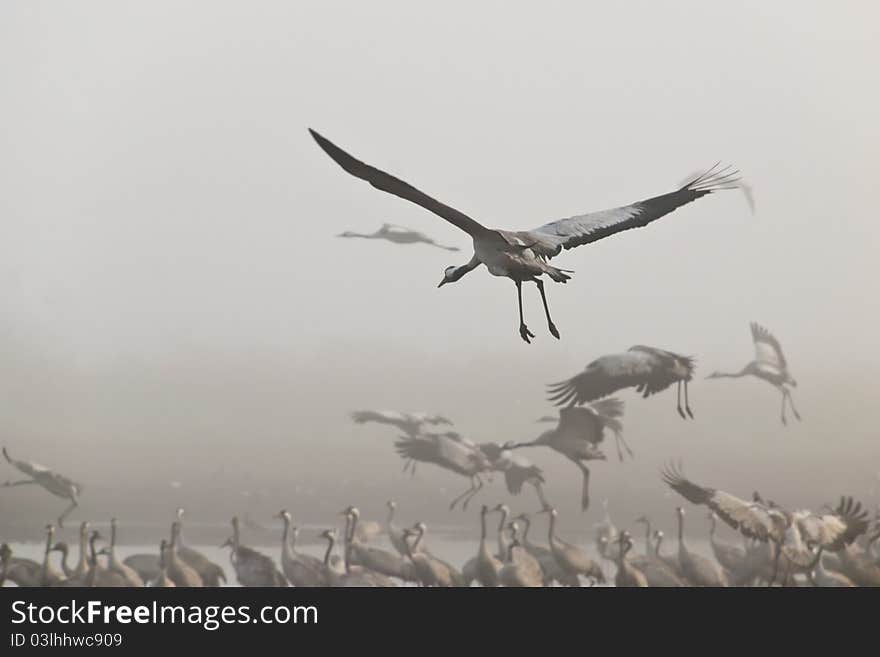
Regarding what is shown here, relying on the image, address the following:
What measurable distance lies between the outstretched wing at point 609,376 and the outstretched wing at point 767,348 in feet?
3.59

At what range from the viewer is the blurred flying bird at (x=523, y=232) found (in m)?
4.42

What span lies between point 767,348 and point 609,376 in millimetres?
1495

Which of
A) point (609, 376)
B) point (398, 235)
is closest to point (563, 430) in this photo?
point (609, 376)

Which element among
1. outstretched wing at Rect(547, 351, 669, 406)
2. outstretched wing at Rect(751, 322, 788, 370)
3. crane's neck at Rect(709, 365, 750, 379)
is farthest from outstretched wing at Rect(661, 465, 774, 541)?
outstretched wing at Rect(751, 322, 788, 370)

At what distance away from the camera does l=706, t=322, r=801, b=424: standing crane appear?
9492 mm

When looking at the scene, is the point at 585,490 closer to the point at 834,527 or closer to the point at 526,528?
the point at 526,528

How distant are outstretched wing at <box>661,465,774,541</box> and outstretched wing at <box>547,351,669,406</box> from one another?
74 centimetres

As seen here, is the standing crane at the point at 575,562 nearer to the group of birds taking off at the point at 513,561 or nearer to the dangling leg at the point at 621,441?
the group of birds taking off at the point at 513,561

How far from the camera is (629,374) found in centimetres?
868

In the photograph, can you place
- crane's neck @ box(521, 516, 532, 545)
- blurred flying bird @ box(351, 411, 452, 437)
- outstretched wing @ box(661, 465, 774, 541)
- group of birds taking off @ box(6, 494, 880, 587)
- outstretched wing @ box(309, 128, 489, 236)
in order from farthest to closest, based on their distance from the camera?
blurred flying bird @ box(351, 411, 452, 437), crane's neck @ box(521, 516, 532, 545), group of birds taking off @ box(6, 494, 880, 587), outstretched wing @ box(661, 465, 774, 541), outstretched wing @ box(309, 128, 489, 236)

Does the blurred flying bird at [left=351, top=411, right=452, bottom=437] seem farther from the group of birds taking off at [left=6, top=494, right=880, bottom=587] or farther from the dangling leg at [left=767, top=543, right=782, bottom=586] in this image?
the dangling leg at [left=767, top=543, right=782, bottom=586]
